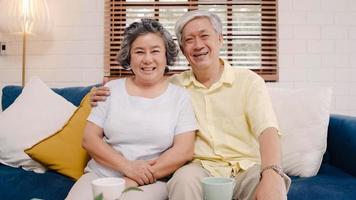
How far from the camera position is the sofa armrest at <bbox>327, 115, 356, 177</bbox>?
1.67 metres

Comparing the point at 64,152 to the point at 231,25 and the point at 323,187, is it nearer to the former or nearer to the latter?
the point at 323,187

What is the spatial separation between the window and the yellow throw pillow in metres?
1.18

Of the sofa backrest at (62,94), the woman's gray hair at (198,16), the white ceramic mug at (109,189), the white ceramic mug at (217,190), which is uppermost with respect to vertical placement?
the woman's gray hair at (198,16)

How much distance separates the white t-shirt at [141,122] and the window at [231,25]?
4.68 ft

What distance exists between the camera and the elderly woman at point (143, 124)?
4.50ft

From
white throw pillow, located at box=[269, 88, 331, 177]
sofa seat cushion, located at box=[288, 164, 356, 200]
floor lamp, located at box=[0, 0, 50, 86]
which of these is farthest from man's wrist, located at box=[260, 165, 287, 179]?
floor lamp, located at box=[0, 0, 50, 86]

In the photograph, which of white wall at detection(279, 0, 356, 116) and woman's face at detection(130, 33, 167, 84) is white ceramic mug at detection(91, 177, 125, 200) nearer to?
woman's face at detection(130, 33, 167, 84)

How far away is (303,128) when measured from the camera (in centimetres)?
174

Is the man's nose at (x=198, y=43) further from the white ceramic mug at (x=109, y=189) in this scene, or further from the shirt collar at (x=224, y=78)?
the white ceramic mug at (x=109, y=189)

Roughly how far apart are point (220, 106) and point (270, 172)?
15.6 inches

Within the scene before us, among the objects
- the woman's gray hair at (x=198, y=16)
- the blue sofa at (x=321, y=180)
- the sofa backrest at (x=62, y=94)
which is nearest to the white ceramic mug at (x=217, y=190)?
the blue sofa at (x=321, y=180)

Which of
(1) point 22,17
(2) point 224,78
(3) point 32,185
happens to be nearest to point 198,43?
(2) point 224,78

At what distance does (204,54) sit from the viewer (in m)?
1.53

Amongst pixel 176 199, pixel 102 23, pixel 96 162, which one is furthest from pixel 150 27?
pixel 102 23
